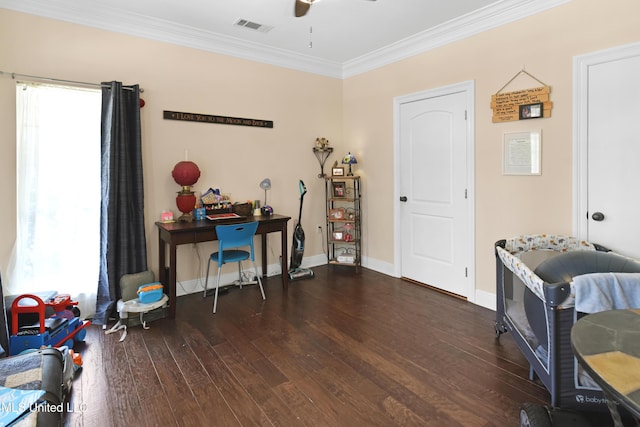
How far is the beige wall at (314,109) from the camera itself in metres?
2.82

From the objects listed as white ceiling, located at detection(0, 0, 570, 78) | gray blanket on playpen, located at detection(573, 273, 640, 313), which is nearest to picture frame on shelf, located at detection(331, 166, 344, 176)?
white ceiling, located at detection(0, 0, 570, 78)

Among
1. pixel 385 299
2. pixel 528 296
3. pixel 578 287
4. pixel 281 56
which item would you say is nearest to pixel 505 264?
pixel 528 296

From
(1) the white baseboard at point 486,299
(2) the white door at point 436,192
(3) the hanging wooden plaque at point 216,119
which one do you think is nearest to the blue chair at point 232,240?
(3) the hanging wooden plaque at point 216,119

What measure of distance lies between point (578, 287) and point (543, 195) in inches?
58.3

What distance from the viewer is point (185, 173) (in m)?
3.48

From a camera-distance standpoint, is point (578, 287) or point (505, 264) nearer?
point (578, 287)

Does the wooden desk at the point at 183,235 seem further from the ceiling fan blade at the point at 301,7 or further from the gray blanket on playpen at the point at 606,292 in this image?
the gray blanket on playpen at the point at 606,292

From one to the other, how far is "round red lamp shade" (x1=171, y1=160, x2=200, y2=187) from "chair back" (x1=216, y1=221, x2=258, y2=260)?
0.62 metres

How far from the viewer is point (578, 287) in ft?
5.55

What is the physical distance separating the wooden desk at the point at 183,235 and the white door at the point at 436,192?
1.48 metres

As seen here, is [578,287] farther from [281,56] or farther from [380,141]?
[281,56]

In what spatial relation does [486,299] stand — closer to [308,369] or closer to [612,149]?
[612,149]

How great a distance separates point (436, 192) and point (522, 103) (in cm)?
116

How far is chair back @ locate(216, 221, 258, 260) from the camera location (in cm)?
330
